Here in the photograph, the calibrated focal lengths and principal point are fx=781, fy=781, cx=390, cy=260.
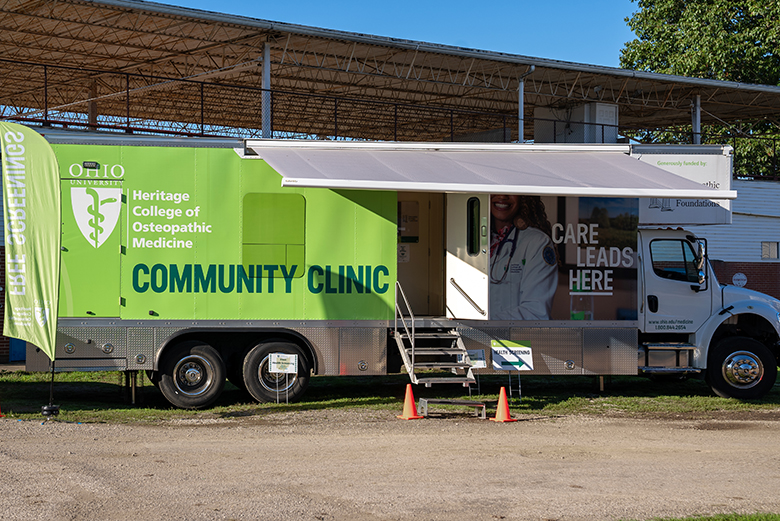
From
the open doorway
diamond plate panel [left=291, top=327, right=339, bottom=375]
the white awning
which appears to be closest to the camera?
the white awning

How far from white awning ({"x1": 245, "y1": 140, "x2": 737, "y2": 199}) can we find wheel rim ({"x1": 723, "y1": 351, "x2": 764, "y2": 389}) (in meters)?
2.73

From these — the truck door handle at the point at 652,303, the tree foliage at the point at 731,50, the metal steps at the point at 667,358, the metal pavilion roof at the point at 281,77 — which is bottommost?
the metal steps at the point at 667,358

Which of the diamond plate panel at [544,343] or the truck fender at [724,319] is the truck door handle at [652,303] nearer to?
the truck fender at [724,319]

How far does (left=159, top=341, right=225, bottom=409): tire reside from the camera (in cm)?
1054

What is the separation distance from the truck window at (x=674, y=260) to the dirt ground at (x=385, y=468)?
2.48 m

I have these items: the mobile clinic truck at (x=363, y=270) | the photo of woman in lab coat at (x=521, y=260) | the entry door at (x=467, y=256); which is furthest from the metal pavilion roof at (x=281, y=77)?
the photo of woman in lab coat at (x=521, y=260)

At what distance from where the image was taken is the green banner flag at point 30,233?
9578mm

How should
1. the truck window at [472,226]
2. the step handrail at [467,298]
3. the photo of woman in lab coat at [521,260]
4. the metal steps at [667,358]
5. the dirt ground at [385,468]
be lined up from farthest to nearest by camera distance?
the metal steps at [667,358] → the truck window at [472,226] → the photo of woman in lab coat at [521,260] → the step handrail at [467,298] → the dirt ground at [385,468]

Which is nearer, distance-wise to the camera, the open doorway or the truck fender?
the truck fender

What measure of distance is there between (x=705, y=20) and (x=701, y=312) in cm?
2249

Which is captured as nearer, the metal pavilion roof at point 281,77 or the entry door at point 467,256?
the entry door at point 467,256

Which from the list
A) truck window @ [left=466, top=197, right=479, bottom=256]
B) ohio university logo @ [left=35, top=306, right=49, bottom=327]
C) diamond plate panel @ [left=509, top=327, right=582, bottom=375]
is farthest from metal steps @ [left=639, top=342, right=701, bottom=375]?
ohio university logo @ [left=35, top=306, right=49, bottom=327]

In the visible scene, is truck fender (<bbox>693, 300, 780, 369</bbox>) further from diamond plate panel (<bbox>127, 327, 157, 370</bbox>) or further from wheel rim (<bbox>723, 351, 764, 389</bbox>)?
diamond plate panel (<bbox>127, 327, 157, 370</bbox>)

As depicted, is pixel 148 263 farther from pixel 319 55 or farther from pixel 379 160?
pixel 319 55
